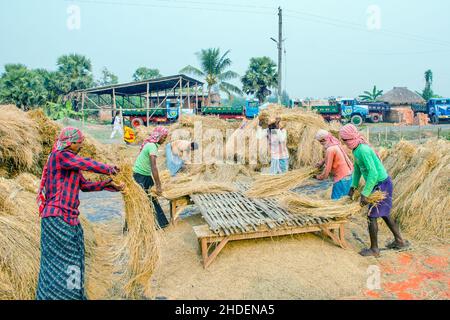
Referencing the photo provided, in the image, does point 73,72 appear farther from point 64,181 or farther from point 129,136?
point 64,181

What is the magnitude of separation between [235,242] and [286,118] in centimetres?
395

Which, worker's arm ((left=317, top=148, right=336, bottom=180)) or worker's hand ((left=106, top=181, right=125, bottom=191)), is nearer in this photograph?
worker's hand ((left=106, top=181, right=125, bottom=191))

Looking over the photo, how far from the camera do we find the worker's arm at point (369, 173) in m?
3.46

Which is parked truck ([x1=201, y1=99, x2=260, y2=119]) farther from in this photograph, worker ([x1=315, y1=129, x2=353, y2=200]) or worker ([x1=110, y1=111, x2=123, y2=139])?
worker ([x1=315, y1=129, x2=353, y2=200])

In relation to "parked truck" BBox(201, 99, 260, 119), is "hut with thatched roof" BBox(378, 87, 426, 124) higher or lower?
higher

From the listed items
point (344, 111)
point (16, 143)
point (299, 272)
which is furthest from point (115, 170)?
point (344, 111)

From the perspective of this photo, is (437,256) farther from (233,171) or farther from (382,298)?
(233,171)

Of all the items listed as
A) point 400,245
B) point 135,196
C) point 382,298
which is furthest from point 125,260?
point 400,245

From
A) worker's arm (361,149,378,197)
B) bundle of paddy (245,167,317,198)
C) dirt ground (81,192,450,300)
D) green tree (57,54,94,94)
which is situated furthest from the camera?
green tree (57,54,94,94)

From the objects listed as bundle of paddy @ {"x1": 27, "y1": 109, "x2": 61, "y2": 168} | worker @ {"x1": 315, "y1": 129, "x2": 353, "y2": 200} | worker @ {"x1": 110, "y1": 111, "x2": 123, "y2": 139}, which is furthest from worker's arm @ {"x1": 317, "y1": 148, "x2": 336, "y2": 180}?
worker @ {"x1": 110, "y1": 111, "x2": 123, "y2": 139}

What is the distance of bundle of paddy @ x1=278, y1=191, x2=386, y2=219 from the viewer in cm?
358

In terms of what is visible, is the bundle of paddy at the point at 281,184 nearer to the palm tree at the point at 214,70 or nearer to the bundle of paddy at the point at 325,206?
the bundle of paddy at the point at 325,206

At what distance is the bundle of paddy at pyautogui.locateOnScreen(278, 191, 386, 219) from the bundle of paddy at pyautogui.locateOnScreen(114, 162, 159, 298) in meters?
1.52

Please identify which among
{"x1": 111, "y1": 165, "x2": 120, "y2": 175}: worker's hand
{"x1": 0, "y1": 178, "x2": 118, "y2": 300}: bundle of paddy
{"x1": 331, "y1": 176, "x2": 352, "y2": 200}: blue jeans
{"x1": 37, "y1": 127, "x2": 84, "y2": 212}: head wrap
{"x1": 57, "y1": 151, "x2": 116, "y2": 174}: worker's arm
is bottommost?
{"x1": 0, "y1": 178, "x2": 118, "y2": 300}: bundle of paddy
